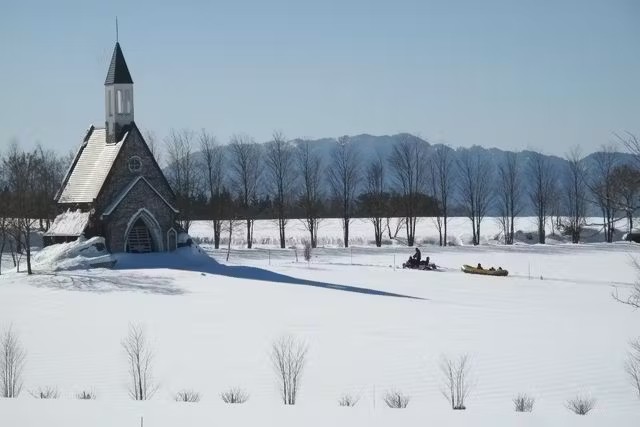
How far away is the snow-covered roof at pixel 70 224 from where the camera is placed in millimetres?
37188

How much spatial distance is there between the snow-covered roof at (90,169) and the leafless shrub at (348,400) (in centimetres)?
2696

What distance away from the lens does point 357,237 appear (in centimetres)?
6631

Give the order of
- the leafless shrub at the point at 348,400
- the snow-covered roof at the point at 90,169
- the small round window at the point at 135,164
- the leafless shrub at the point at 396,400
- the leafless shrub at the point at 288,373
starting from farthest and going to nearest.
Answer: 1. the small round window at the point at 135,164
2. the snow-covered roof at the point at 90,169
3. the leafless shrub at the point at 288,373
4. the leafless shrub at the point at 348,400
5. the leafless shrub at the point at 396,400

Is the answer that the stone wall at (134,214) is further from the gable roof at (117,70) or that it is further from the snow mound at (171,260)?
the gable roof at (117,70)

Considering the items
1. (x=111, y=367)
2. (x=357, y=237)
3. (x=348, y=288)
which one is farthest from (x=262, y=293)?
(x=357, y=237)

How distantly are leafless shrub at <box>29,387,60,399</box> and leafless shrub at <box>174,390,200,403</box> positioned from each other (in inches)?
80.4

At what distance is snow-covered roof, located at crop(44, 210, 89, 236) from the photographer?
3719 centimetres

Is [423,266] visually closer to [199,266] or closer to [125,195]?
[199,266]

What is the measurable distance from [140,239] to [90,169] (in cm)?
462

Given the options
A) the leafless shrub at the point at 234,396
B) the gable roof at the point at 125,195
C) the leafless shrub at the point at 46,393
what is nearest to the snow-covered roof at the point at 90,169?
the gable roof at the point at 125,195

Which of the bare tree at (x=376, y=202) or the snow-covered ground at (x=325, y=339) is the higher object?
the bare tree at (x=376, y=202)

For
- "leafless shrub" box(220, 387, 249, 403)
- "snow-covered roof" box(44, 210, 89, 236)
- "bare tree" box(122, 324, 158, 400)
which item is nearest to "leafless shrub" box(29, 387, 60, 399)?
"bare tree" box(122, 324, 158, 400)

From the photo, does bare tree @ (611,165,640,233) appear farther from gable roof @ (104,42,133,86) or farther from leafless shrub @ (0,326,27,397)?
gable roof @ (104,42,133,86)

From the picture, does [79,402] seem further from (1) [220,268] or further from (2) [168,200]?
(2) [168,200]
